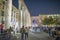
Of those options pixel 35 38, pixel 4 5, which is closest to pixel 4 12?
pixel 4 5

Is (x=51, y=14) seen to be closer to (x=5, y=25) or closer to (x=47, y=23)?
(x=47, y=23)

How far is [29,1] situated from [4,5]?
778mm

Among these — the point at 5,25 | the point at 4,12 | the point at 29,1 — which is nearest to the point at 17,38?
the point at 5,25

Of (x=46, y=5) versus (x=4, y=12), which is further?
(x=46, y=5)

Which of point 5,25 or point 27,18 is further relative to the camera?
point 27,18

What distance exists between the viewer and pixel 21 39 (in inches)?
144

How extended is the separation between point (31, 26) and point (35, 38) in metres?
0.35

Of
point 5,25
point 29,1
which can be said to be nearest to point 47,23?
point 29,1

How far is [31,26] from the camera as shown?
379 centimetres

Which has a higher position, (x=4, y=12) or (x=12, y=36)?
(x=4, y=12)

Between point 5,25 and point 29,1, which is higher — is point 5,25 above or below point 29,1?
below

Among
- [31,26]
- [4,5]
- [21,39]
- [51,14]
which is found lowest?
[21,39]

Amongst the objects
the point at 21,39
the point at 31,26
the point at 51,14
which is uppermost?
the point at 51,14

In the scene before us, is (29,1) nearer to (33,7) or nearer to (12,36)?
(33,7)
